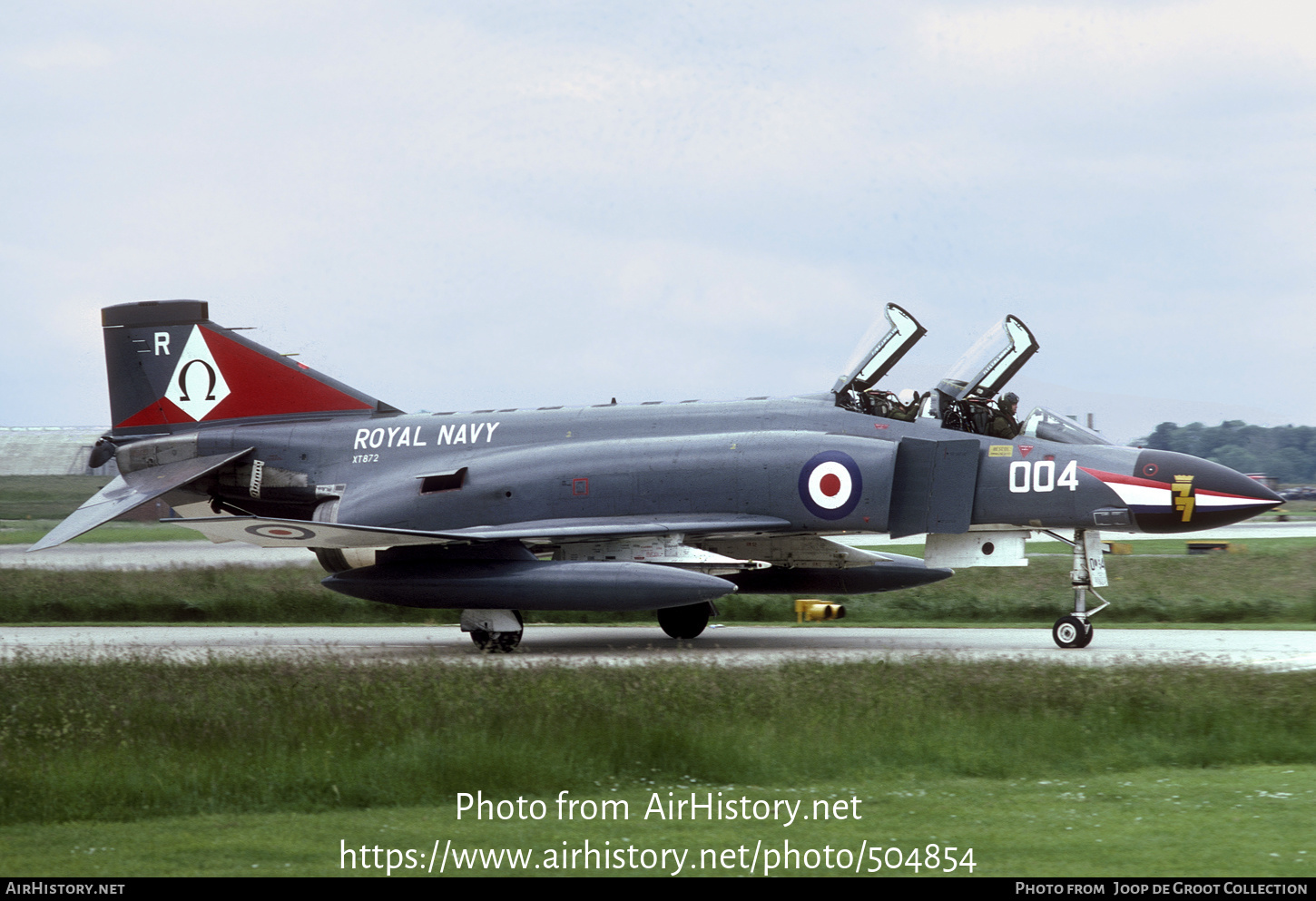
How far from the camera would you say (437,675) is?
37.1ft

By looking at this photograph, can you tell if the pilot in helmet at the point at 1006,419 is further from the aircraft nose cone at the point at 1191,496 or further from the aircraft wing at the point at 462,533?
the aircraft wing at the point at 462,533

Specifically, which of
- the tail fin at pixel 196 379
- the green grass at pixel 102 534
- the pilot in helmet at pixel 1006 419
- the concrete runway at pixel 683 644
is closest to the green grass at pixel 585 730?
the concrete runway at pixel 683 644

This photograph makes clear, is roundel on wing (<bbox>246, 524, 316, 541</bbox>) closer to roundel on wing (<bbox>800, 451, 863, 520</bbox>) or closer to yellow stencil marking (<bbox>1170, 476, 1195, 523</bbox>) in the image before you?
roundel on wing (<bbox>800, 451, 863, 520</bbox>)

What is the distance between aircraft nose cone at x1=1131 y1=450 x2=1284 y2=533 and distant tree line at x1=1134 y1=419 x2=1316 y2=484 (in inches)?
4265

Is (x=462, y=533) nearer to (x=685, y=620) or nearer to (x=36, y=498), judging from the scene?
(x=685, y=620)

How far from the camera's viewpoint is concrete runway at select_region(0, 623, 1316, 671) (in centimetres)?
1309

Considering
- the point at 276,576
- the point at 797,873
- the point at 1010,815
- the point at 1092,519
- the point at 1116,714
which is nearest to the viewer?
the point at 797,873

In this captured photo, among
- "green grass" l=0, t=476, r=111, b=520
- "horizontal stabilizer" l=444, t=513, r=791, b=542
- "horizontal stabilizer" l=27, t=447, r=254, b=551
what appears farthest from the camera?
"green grass" l=0, t=476, r=111, b=520

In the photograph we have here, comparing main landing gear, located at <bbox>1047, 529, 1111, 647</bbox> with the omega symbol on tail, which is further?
the omega symbol on tail

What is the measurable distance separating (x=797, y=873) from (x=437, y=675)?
6207mm

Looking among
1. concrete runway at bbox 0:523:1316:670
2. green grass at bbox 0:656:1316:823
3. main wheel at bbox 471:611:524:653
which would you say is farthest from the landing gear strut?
green grass at bbox 0:656:1316:823

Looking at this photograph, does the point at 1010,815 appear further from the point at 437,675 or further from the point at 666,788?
the point at 437,675

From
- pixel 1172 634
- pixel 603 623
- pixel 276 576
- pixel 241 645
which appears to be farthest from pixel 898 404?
pixel 276 576

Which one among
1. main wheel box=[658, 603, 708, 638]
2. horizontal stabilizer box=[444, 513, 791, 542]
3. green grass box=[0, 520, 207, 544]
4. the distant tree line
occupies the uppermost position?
the distant tree line
